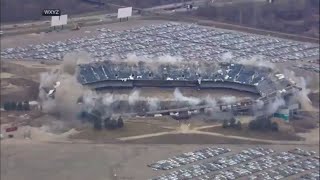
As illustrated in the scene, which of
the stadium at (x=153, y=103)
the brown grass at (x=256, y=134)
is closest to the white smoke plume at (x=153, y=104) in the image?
the stadium at (x=153, y=103)

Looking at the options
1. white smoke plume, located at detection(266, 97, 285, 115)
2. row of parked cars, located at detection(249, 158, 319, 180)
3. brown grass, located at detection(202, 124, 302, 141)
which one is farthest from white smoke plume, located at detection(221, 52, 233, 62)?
row of parked cars, located at detection(249, 158, 319, 180)

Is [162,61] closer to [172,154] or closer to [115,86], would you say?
[115,86]

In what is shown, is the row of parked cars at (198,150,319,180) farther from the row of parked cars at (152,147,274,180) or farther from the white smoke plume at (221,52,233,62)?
the white smoke plume at (221,52,233,62)

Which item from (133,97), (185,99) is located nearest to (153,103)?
(133,97)

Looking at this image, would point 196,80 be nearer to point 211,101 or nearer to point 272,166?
point 211,101

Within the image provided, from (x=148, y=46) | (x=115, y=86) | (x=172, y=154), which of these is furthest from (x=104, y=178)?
(x=148, y=46)

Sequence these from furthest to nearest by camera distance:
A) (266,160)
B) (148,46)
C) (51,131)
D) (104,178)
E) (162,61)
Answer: (148,46), (162,61), (51,131), (266,160), (104,178)
